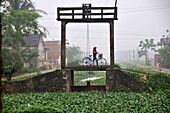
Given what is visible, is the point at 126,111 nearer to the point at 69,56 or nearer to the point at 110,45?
the point at 110,45

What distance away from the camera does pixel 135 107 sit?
8102mm

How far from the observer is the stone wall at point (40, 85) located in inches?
473

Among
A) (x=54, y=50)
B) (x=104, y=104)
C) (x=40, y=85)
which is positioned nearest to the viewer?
(x=104, y=104)

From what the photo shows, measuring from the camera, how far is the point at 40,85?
477 inches

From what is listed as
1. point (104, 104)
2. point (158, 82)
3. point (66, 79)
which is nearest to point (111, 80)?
point (158, 82)

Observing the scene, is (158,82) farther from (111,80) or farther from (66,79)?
(66,79)

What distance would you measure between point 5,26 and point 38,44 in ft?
42.3

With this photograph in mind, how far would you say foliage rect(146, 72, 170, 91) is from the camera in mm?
11008

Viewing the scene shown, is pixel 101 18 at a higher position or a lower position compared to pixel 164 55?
higher

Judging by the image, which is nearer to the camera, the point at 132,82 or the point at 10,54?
the point at 132,82

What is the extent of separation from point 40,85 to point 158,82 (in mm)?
8510

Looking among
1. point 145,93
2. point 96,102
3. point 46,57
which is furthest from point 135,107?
point 46,57

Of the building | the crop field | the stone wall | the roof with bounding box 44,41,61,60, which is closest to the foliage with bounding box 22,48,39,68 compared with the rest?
the building

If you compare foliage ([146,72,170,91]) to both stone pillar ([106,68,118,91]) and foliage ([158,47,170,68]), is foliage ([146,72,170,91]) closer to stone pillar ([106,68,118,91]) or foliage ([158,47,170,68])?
stone pillar ([106,68,118,91])
